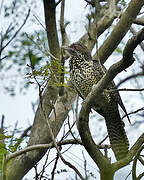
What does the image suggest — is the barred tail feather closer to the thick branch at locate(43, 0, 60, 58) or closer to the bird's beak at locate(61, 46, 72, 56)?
the bird's beak at locate(61, 46, 72, 56)

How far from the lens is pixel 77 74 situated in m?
6.11

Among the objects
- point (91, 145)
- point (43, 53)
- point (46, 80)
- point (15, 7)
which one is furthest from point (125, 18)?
point (15, 7)

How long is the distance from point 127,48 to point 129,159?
3.23 ft

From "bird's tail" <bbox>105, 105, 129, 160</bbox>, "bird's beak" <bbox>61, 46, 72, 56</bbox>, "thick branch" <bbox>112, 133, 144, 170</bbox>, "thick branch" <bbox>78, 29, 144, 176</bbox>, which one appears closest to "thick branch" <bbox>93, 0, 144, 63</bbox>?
"bird's beak" <bbox>61, 46, 72, 56</bbox>

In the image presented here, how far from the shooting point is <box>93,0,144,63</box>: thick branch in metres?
5.02

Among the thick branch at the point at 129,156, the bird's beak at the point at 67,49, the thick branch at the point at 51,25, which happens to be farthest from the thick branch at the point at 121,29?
the thick branch at the point at 129,156

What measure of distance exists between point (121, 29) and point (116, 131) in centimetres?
143

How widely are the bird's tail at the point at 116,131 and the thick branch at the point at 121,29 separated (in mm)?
838

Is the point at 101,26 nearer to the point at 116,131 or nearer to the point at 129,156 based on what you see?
the point at 116,131

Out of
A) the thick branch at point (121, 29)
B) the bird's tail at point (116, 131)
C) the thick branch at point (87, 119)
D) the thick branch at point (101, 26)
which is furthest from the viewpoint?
the thick branch at point (101, 26)

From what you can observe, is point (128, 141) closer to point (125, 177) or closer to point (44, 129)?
point (44, 129)

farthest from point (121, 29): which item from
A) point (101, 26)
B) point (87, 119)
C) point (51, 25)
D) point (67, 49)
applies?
point (87, 119)

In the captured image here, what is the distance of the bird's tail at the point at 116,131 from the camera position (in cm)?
574

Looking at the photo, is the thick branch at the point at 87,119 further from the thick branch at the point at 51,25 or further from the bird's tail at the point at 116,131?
the thick branch at the point at 51,25
